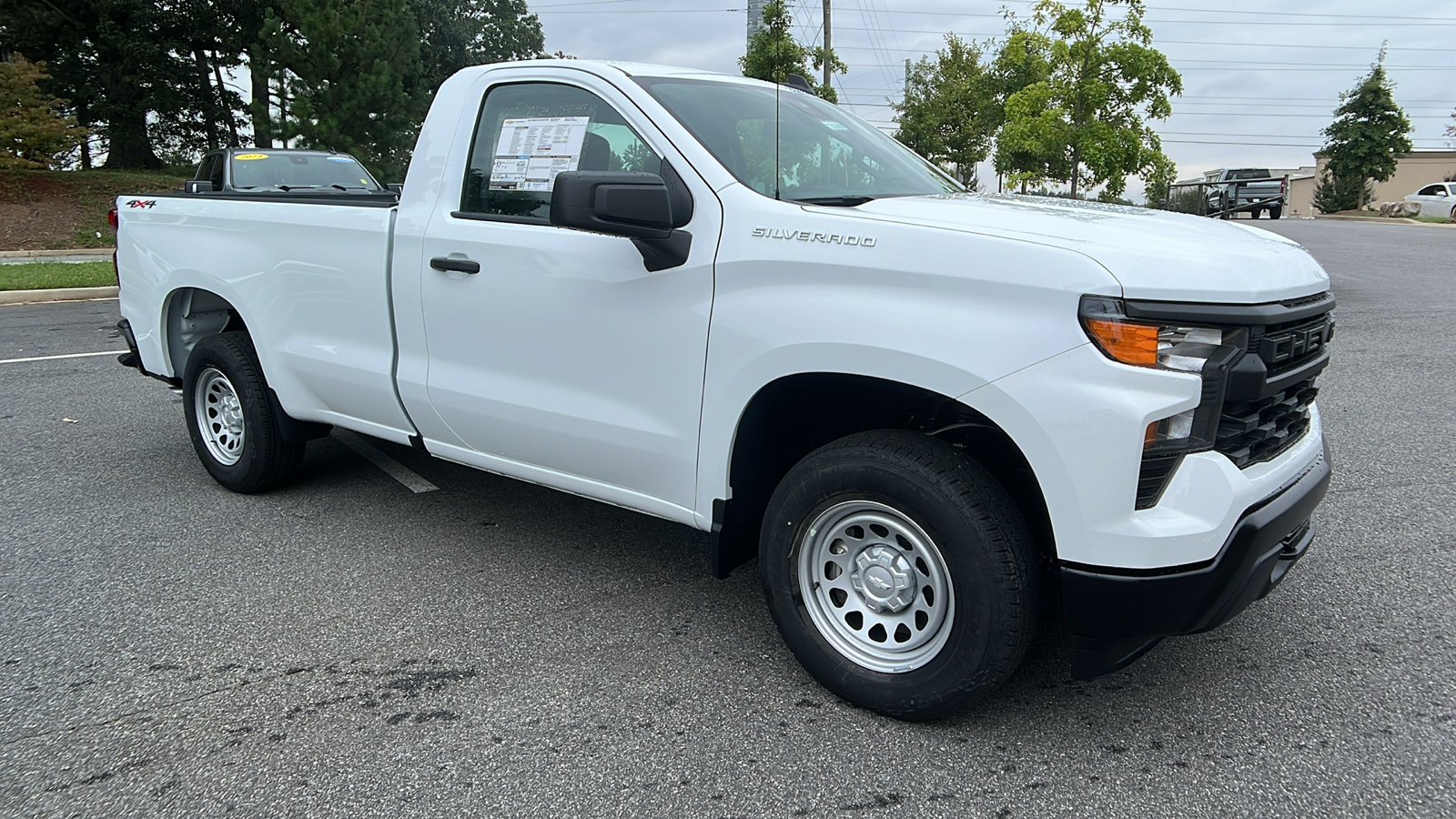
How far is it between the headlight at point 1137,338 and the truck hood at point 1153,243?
2.7 inches

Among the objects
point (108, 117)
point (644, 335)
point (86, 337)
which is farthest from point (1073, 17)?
point (108, 117)

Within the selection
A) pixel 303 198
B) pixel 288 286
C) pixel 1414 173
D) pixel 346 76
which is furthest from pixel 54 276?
pixel 1414 173

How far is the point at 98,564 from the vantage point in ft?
14.0

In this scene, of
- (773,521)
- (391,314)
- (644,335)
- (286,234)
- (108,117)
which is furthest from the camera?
(108,117)

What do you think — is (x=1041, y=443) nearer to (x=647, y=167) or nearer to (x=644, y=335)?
(x=644, y=335)

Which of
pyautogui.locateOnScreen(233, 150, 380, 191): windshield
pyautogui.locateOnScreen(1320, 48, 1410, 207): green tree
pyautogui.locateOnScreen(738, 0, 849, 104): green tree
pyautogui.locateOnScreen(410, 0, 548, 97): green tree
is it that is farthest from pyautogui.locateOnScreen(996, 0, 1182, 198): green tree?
pyautogui.locateOnScreen(1320, 48, 1410, 207): green tree

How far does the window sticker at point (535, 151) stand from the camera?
3670mm

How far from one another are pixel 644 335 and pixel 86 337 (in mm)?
9197

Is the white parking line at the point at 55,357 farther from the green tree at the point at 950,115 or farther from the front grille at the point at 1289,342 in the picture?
the green tree at the point at 950,115

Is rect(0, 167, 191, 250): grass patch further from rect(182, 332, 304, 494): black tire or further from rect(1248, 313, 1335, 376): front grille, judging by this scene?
rect(1248, 313, 1335, 376): front grille

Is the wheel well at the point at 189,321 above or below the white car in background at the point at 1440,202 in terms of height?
below

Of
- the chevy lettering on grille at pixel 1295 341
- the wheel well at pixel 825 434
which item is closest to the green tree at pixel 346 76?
the wheel well at pixel 825 434

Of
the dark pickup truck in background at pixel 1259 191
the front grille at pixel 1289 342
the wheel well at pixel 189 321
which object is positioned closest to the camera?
the front grille at pixel 1289 342

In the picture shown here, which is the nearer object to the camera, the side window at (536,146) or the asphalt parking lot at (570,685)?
the asphalt parking lot at (570,685)
